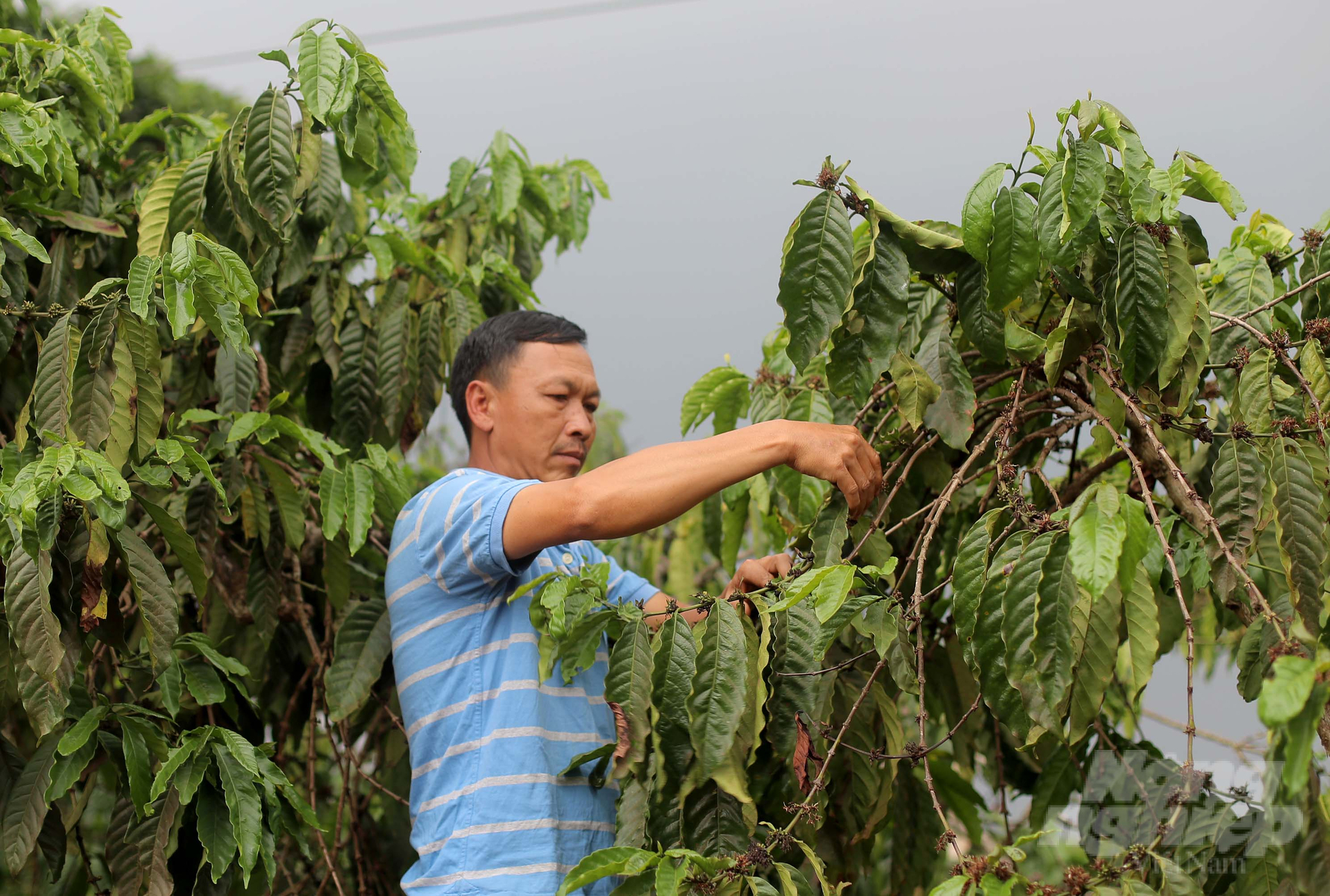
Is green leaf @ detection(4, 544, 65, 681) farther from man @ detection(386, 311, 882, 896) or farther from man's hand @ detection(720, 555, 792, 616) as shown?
man's hand @ detection(720, 555, 792, 616)

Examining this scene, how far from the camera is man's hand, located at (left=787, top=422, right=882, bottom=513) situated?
1.38m

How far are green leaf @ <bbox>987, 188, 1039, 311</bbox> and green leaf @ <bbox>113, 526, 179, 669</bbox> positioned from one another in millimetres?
1197

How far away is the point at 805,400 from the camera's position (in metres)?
1.81

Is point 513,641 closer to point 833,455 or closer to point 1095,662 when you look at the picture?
point 833,455

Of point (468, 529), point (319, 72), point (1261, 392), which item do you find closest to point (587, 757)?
point (468, 529)

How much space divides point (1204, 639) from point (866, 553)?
3.51 feet

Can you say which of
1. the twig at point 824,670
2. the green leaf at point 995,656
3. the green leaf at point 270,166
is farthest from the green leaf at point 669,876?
the green leaf at point 270,166

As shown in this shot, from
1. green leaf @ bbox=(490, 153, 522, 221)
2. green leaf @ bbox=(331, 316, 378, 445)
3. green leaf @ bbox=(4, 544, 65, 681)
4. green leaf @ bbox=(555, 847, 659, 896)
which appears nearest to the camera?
green leaf @ bbox=(555, 847, 659, 896)

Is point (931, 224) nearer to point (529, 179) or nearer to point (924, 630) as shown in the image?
point (924, 630)

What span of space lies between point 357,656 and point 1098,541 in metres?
1.34

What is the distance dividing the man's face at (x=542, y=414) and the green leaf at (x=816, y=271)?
567 mm

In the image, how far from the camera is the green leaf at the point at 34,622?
57.7 inches

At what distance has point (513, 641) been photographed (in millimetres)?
1618

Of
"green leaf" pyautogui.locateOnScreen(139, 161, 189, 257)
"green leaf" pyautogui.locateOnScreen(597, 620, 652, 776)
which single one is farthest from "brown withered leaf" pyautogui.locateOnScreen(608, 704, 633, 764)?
"green leaf" pyautogui.locateOnScreen(139, 161, 189, 257)
